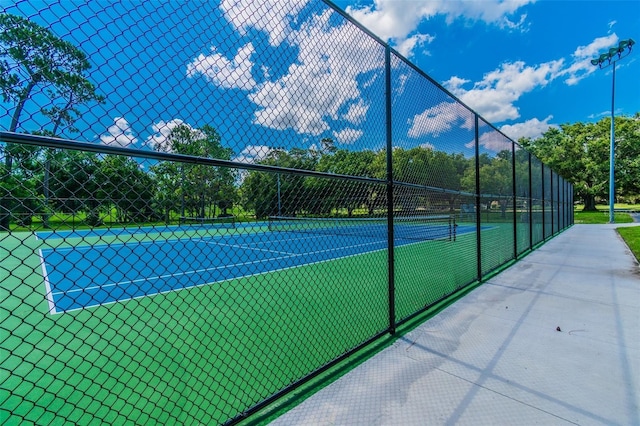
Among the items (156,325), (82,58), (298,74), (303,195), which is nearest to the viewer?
(82,58)

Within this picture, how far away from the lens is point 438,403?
2.00 m

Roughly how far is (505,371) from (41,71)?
10.9ft

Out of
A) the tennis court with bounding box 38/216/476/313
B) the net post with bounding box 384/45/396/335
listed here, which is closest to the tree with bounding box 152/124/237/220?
the tennis court with bounding box 38/216/476/313

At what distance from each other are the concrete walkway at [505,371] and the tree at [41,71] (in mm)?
2019

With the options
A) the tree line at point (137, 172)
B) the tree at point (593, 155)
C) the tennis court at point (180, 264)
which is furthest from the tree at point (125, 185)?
the tree at point (593, 155)

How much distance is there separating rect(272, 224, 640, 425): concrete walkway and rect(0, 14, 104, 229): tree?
2019 millimetres

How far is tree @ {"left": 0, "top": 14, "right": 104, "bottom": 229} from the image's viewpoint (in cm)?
118

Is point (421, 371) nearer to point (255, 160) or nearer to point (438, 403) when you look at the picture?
point (438, 403)

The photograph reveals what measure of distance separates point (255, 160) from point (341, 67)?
1.29 meters

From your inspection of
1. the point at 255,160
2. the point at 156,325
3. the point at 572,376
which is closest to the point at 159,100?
the point at 255,160

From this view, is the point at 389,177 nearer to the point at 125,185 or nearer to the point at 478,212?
the point at 125,185

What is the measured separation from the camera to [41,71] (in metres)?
1.23

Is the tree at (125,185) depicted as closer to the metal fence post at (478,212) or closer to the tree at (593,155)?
the metal fence post at (478,212)

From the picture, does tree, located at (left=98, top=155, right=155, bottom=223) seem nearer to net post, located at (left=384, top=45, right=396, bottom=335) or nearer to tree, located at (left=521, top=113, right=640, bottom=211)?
net post, located at (left=384, top=45, right=396, bottom=335)
